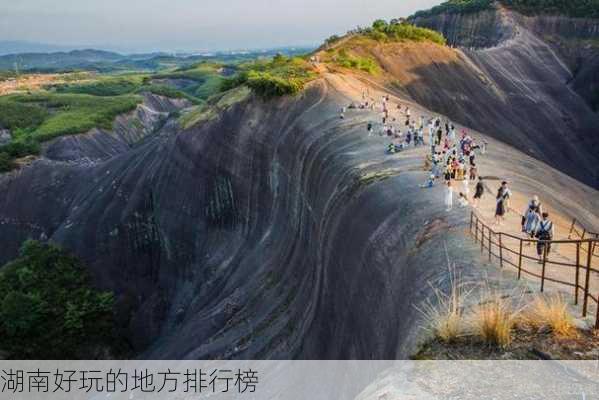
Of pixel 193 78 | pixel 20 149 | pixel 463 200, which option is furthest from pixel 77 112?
pixel 463 200

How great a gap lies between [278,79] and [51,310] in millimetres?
18824

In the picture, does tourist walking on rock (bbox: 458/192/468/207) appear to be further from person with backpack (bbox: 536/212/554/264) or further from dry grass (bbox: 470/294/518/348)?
dry grass (bbox: 470/294/518/348)

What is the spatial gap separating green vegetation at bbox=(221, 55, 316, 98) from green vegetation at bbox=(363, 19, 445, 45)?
1148 centimetres

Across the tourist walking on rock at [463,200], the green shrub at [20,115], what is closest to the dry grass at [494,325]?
the tourist walking on rock at [463,200]

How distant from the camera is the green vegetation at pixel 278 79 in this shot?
1426 inches

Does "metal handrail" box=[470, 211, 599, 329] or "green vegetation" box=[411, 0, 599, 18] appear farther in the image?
"green vegetation" box=[411, 0, 599, 18]

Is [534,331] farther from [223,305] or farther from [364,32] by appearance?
[364,32]

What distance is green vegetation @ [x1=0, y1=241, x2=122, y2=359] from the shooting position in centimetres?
3250

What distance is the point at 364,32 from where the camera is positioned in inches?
2135

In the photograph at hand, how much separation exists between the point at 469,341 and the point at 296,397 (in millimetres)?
10178

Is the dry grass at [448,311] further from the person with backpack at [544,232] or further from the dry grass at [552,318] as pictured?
the person with backpack at [544,232]

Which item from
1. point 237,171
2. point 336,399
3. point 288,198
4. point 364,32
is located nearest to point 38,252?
point 237,171

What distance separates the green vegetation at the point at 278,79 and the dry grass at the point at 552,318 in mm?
27724

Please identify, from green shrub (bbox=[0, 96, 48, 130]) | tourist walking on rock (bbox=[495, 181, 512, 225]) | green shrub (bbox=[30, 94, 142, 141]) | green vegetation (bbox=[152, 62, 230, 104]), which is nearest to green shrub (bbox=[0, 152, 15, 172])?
green shrub (bbox=[30, 94, 142, 141])
